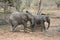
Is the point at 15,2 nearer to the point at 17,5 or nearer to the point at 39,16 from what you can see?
the point at 17,5

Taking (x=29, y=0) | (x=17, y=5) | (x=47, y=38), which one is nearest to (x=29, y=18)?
(x=47, y=38)

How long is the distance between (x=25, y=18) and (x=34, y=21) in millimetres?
745

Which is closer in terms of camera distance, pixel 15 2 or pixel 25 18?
pixel 25 18

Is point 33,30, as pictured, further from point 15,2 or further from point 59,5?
point 59,5

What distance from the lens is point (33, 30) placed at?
11344mm

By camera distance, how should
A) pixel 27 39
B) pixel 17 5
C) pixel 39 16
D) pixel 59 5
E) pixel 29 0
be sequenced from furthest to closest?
1. pixel 59 5
2. pixel 29 0
3. pixel 17 5
4. pixel 39 16
5. pixel 27 39

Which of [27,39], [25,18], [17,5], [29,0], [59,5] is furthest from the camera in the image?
[59,5]

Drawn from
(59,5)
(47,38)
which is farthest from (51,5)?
(47,38)

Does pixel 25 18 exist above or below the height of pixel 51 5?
above

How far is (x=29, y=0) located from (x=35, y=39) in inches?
349

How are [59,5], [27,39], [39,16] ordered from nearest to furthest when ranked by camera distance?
1. [27,39]
2. [39,16]
3. [59,5]

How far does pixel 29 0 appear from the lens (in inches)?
694

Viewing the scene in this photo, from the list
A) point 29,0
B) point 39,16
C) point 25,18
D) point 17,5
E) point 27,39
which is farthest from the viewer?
point 29,0

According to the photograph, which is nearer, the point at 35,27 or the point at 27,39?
the point at 27,39
